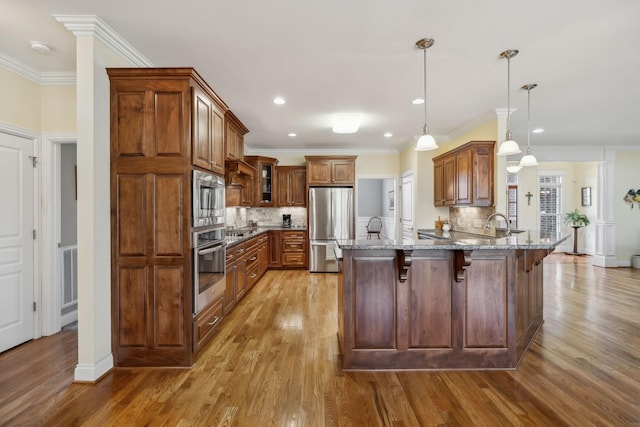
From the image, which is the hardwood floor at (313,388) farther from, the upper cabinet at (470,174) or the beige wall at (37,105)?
the beige wall at (37,105)

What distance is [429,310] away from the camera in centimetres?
257

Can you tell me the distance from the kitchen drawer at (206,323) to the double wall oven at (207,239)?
0.08 metres

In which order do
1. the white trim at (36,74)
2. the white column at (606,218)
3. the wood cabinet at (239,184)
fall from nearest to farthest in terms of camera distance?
the white trim at (36,74), the wood cabinet at (239,184), the white column at (606,218)

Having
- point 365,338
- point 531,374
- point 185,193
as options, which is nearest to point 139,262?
point 185,193

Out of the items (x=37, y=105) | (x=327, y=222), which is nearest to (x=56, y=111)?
(x=37, y=105)

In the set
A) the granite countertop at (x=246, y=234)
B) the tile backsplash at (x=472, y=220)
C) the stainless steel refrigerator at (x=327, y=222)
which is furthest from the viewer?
the stainless steel refrigerator at (x=327, y=222)

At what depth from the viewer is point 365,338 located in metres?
2.55

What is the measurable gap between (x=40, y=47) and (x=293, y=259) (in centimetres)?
498

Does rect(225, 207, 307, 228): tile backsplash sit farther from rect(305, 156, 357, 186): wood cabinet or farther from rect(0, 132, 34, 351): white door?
rect(0, 132, 34, 351): white door

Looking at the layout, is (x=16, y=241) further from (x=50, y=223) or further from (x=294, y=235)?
(x=294, y=235)

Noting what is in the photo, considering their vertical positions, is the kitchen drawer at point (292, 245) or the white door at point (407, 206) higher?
the white door at point (407, 206)

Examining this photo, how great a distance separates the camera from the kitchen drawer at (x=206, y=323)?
8.85 feet

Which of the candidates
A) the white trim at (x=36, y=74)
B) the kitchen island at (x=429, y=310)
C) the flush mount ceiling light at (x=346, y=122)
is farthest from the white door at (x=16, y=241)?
the flush mount ceiling light at (x=346, y=122)

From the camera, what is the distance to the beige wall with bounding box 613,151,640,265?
7.08 meters
